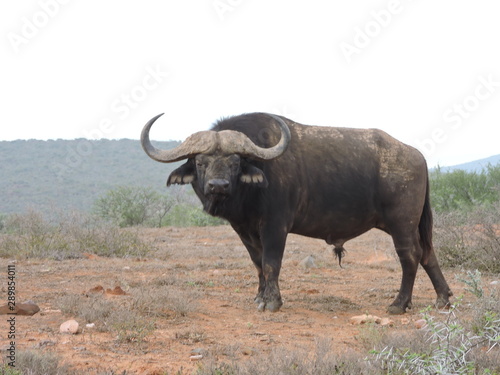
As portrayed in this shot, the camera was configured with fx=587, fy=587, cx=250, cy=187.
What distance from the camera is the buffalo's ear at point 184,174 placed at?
684cm

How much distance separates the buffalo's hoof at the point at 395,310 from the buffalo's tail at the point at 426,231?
2.71ft

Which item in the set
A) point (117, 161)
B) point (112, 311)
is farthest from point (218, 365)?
point (117, 161)

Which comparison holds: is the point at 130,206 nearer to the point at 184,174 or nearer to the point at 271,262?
the point at 184,174

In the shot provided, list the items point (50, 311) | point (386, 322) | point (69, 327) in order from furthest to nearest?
1. point (50, 311)
2. point (386, 322)
3. point (69, 327)

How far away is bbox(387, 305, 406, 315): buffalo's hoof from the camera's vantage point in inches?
276

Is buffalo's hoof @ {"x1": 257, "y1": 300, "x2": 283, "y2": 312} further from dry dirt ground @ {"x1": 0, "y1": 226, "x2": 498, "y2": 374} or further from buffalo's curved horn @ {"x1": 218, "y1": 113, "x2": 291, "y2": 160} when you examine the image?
buffalo's curved horn @ {"x1": 218, "y1": 113, "x2": 291, "y2": 160}

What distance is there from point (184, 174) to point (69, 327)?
7.48ft

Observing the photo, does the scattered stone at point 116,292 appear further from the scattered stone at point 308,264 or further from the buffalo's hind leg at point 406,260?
the scattered stone at point 308,264

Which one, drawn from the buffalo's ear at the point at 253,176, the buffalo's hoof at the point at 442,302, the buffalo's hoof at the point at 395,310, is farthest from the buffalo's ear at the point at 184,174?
the buffalo's hoof at the point at 442,302

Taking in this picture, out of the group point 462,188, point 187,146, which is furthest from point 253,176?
point 462,188

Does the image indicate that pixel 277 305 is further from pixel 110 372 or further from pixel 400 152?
pixel 110 372

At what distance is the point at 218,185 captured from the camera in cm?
618

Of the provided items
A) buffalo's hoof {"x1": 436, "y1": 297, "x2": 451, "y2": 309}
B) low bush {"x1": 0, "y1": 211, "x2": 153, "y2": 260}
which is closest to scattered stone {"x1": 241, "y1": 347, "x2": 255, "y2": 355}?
buffalo's hoof {"x1": 436, "y1": 297, "x2": 451, "y2": 309}

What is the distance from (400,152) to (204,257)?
237 inches
